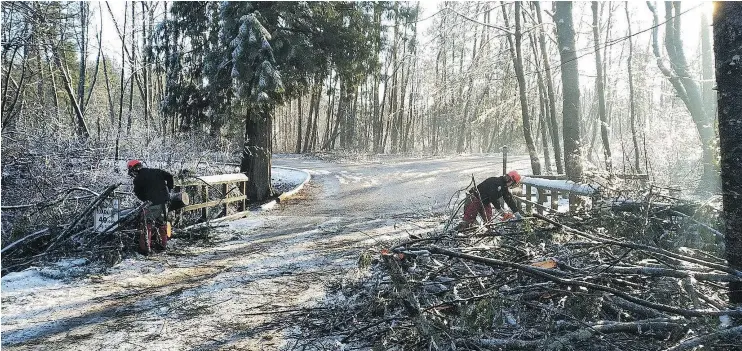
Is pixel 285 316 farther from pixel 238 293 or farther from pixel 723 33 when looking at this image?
pixel 723 33

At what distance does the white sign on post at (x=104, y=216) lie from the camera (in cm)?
689

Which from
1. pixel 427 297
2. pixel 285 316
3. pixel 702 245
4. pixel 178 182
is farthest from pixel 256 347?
pixel 178 182

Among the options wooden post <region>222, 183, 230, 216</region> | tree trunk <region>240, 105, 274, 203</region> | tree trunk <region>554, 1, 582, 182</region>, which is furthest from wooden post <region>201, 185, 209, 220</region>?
tree trunk <region>554, 1, 582, 182</region>

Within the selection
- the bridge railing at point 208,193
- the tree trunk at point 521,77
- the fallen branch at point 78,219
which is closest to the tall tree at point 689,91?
the tree trunk at point 521,77

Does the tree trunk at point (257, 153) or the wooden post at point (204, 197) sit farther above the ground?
the tree trunk at point (257, 153)

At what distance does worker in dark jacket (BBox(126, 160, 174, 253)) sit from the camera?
714cm

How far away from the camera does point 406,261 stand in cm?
435

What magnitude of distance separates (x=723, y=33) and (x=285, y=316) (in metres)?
4.23

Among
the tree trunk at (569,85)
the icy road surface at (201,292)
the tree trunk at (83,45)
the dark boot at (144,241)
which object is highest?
the tree trunk at (83,45)

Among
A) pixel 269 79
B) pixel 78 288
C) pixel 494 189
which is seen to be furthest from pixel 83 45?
pixel 494 189

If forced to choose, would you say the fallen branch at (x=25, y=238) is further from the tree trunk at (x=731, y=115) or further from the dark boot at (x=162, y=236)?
the tree trunk at (x=731, y=115)

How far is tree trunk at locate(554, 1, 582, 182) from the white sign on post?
837cm

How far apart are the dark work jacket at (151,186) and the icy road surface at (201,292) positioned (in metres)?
0.89

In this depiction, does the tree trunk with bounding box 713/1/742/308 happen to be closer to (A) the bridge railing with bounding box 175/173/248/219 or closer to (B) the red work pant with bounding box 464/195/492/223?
(B) the red work pant with bounding box 464/195/492/223
